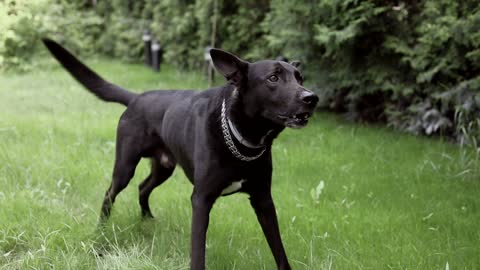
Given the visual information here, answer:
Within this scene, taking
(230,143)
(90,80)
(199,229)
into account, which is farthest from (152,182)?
(230,143)

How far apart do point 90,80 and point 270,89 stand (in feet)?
5.50

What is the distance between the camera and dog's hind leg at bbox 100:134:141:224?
3432 millimetres

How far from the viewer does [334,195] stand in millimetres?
4117

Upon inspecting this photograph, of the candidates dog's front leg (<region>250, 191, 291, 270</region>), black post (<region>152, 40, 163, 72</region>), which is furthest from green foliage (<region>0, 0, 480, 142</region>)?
dog's front leg (<region>250, 191, 291, 270</region>)

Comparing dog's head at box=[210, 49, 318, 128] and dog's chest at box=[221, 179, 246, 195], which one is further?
dog's chest at box=[221, 179, 246, 195]

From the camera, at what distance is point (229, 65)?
2.62m

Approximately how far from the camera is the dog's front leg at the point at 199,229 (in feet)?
8.67

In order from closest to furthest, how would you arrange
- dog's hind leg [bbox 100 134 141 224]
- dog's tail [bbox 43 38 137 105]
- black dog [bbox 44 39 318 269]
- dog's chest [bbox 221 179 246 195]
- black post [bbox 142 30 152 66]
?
1. black dog [bbox 44 39 318 269]
2. dog's chest [bbox 221 179 246 195]
3. dog's hind leg [bbox 100 134 141 224]
4. dog's tail [bbox 43 38 137 105]
5. black post [bbox 142 30 152 66]

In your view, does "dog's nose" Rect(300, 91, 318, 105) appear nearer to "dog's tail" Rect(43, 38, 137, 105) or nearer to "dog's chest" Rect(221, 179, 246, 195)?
"dog's chest" Rect(221, 179, 246, 195)

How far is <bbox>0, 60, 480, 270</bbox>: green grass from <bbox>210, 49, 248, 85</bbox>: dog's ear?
105 centimetres

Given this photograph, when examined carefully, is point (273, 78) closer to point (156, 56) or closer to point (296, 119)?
point (296, 119)

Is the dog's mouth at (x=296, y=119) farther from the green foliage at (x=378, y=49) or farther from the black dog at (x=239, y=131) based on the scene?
the green foliage at (x=378, y=49)

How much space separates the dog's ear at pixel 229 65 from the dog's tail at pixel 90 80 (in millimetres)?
1206

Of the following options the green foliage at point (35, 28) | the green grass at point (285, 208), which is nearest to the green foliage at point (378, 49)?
the green grass at point (285, 208)
